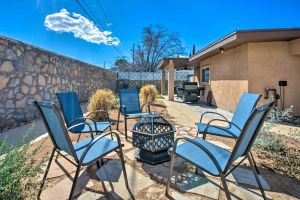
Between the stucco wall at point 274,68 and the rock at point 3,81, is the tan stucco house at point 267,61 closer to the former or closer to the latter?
the stucco wall at point 274,68

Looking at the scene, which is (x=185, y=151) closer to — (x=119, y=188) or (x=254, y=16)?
(x=119, y=188)

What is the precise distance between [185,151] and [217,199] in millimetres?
534

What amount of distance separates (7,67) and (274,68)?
7.10 m

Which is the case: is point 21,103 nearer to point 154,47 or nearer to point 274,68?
point 274,68

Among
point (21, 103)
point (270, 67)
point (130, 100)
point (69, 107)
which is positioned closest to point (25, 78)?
point (21, 103)

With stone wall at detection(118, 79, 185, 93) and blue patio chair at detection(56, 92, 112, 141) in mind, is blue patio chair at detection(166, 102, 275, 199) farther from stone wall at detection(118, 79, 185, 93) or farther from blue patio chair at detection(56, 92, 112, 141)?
stone wall at detection(118, 79, 185, 93)

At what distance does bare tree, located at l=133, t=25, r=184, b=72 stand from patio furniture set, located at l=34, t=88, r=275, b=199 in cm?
2580

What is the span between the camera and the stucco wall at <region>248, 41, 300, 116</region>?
5.78 m

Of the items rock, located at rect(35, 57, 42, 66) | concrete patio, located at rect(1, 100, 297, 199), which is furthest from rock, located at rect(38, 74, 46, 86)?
concrete patio, located at rect(1, 100, 297, 199)

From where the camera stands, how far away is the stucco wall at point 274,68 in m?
5.78

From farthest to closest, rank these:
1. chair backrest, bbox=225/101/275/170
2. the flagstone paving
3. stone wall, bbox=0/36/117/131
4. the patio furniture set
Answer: stone wall, bbox=0/36/117/131, the flagstone paving, the patio furniture set, chair backrest, bbox=225/101/275/170

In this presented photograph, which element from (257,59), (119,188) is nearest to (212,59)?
(257,59)

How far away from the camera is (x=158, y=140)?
2520 mm

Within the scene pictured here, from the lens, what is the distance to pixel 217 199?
1853 mm
